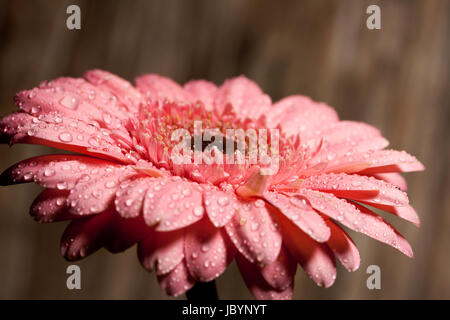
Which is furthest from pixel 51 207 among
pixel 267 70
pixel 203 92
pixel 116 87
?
pixel 267 70

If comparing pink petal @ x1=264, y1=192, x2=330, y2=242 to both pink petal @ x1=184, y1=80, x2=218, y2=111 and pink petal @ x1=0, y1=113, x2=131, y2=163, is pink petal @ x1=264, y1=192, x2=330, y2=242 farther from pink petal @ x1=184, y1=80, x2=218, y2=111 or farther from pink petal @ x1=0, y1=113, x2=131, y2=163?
pink petal @ x1=184, y1=80, x2=218, y2=111

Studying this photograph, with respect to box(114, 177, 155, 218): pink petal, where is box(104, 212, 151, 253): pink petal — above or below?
below

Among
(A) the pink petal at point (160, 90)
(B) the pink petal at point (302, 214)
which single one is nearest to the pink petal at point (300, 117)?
(A) the pink petal at point (160, 90)

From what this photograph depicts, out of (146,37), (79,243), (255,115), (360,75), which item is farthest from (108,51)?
(79,243)

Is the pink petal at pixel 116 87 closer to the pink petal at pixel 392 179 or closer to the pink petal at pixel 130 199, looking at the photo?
the pink petal at pixel 130 199

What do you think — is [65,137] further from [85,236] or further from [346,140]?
[346,140]
